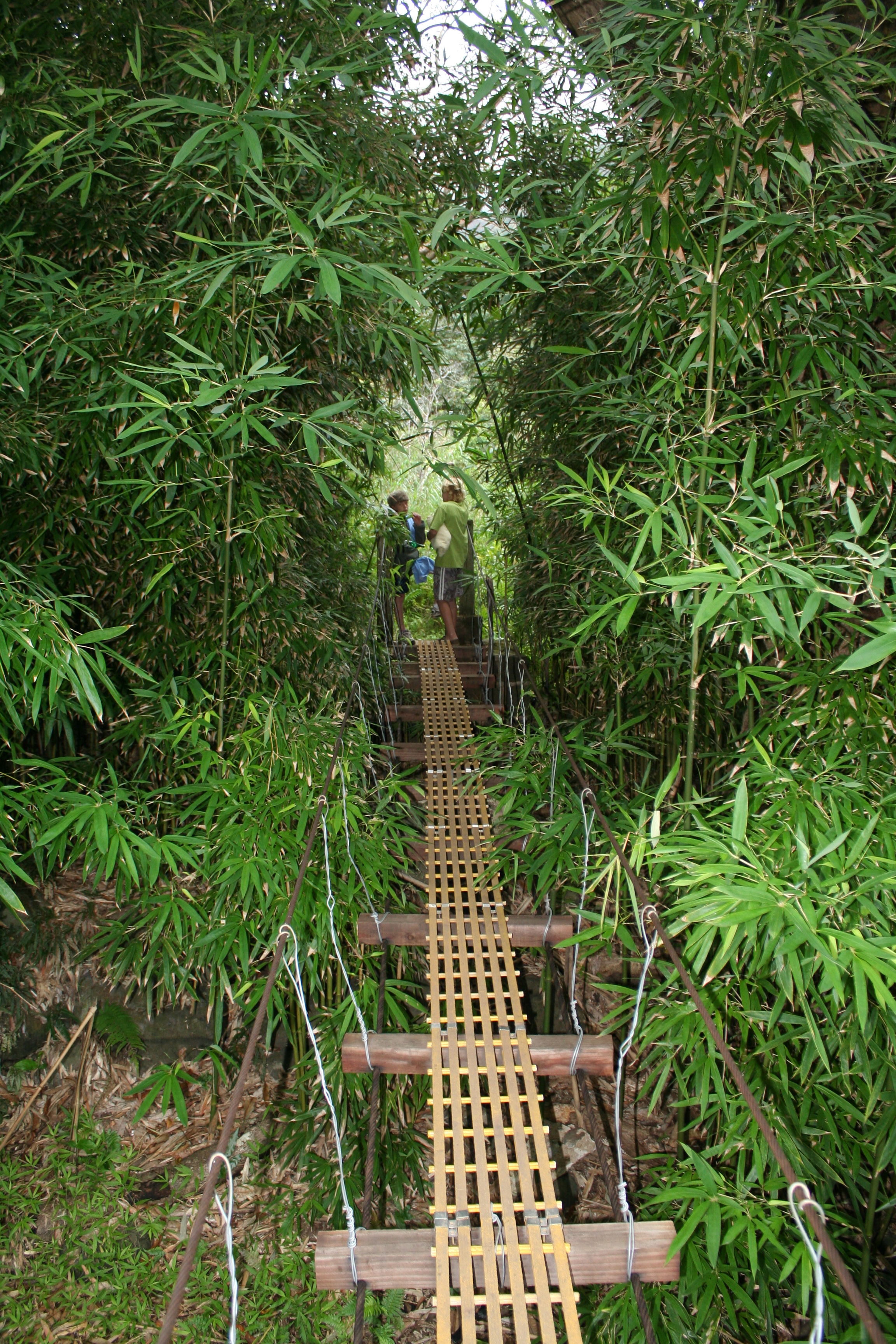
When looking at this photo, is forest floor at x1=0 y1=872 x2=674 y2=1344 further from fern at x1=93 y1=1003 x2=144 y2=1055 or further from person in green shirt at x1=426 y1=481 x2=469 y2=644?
person in green shirt at x1=426 y1=481 x2=469 y2=644

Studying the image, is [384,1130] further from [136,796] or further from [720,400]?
[720,400]

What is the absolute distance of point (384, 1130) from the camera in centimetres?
262

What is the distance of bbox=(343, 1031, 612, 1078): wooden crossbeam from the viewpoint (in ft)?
6.32

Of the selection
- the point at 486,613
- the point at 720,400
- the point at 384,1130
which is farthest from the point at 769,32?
the point at 486,613

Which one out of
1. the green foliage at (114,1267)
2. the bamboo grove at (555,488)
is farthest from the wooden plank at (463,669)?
the green foliage at (114,1267)

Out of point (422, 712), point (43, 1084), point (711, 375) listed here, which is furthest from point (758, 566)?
point (43, 1084)

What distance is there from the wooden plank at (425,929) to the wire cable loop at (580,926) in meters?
0.03

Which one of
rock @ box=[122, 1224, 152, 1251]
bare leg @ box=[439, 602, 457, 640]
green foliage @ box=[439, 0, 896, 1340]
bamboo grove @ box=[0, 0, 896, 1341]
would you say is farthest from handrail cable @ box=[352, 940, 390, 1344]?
bare leg @ box=[439, 602, 457, 640]

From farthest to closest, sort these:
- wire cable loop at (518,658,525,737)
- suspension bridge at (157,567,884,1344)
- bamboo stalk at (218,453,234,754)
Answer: wire cable loop at (518,658,525,737) → bamboo stalk at (218,453,234,754) → suspension bridge at (157,567,884,1344)

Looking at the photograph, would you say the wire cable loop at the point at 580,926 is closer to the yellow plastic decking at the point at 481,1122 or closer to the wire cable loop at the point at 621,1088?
the yellow plastic decking at the point at 481,1122

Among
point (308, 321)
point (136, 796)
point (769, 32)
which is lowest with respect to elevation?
point (136, 796)

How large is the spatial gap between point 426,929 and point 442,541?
287cm

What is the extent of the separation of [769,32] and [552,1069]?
2.26 meters

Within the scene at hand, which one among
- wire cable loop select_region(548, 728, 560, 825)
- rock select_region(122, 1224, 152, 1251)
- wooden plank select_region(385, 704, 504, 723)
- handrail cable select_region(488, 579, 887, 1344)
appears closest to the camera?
handrail cable select_region(488, 579, 887, 1344)
